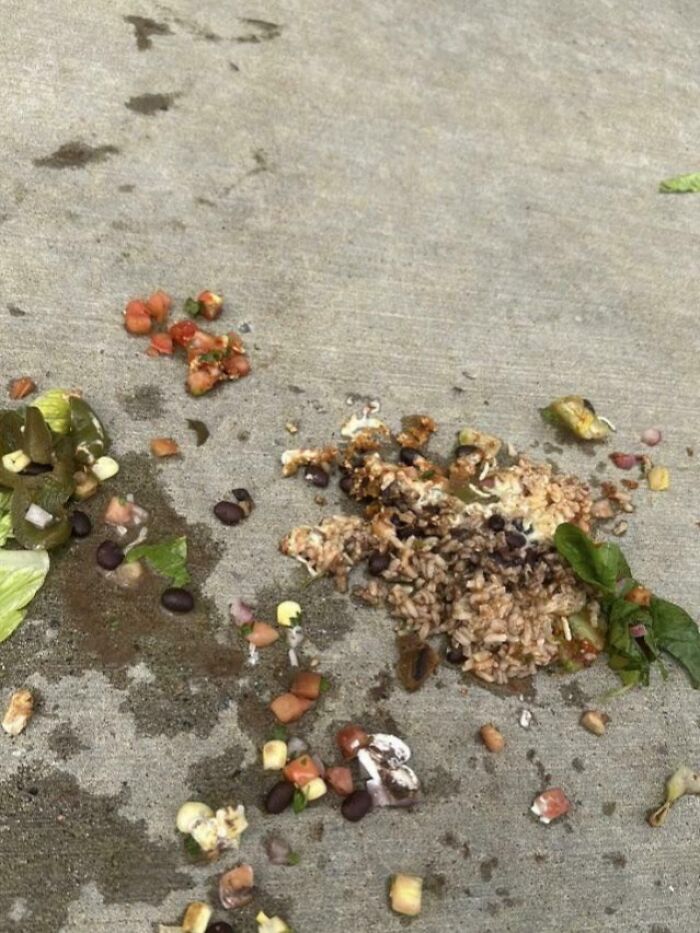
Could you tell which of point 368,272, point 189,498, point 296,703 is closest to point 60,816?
point 296,703

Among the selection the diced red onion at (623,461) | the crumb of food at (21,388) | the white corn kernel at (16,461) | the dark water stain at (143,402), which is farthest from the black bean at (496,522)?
the crumb of food at (21,388)

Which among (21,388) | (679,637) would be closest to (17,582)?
(21,388)

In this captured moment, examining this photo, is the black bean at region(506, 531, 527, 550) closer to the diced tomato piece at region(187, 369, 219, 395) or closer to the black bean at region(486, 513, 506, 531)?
the black bean at region(486, 513, 506, 531)

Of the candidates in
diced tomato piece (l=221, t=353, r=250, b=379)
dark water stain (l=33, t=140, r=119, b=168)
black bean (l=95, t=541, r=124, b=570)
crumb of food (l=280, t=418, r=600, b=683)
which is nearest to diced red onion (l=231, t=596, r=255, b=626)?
crumb of food (l=280, t=418, r=600, b=683)

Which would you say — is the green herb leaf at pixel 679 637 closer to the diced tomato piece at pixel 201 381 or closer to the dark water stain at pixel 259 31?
the diced tomato piece at pixel 201 381

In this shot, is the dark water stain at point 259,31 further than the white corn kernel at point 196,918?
Yes

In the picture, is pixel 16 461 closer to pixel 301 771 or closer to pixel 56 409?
pixel 56 409
